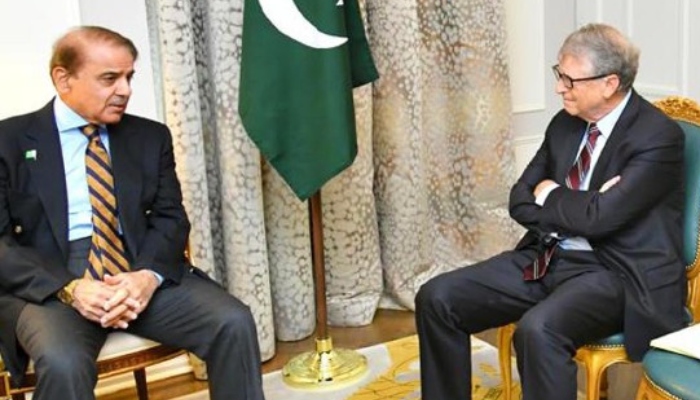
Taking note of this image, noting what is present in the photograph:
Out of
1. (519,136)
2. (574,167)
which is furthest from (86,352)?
(519,136)

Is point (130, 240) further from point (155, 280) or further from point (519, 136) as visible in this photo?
point (519, 136)

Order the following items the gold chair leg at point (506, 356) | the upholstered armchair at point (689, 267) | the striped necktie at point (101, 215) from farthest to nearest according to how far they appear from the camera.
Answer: the gold chair leg at point (506, 356) → the striped necktie at point (101, 215) → the upholstered armchair at point (689, 267)

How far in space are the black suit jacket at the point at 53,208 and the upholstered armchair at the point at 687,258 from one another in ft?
3.62

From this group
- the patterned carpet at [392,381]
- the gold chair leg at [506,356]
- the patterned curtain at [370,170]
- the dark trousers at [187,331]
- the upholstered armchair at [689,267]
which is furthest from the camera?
the patterned curtain at [370,170]

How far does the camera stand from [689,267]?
8.02ft

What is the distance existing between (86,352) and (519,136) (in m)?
2.68

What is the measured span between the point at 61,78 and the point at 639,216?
5.44 ft

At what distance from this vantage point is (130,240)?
8.16 ft

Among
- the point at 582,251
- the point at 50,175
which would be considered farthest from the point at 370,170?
the point at 50,175

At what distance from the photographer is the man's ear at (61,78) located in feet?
7.84

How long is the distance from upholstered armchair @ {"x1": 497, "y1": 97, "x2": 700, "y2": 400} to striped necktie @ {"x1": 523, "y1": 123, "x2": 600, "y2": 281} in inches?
7.5

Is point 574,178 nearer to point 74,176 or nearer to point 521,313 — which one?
point 521,313

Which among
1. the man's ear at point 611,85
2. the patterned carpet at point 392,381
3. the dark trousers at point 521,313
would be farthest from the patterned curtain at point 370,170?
the man's ear at point 611,85

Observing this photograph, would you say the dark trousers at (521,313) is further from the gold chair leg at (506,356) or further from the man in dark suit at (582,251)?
the gold chair leg at (506,356)
